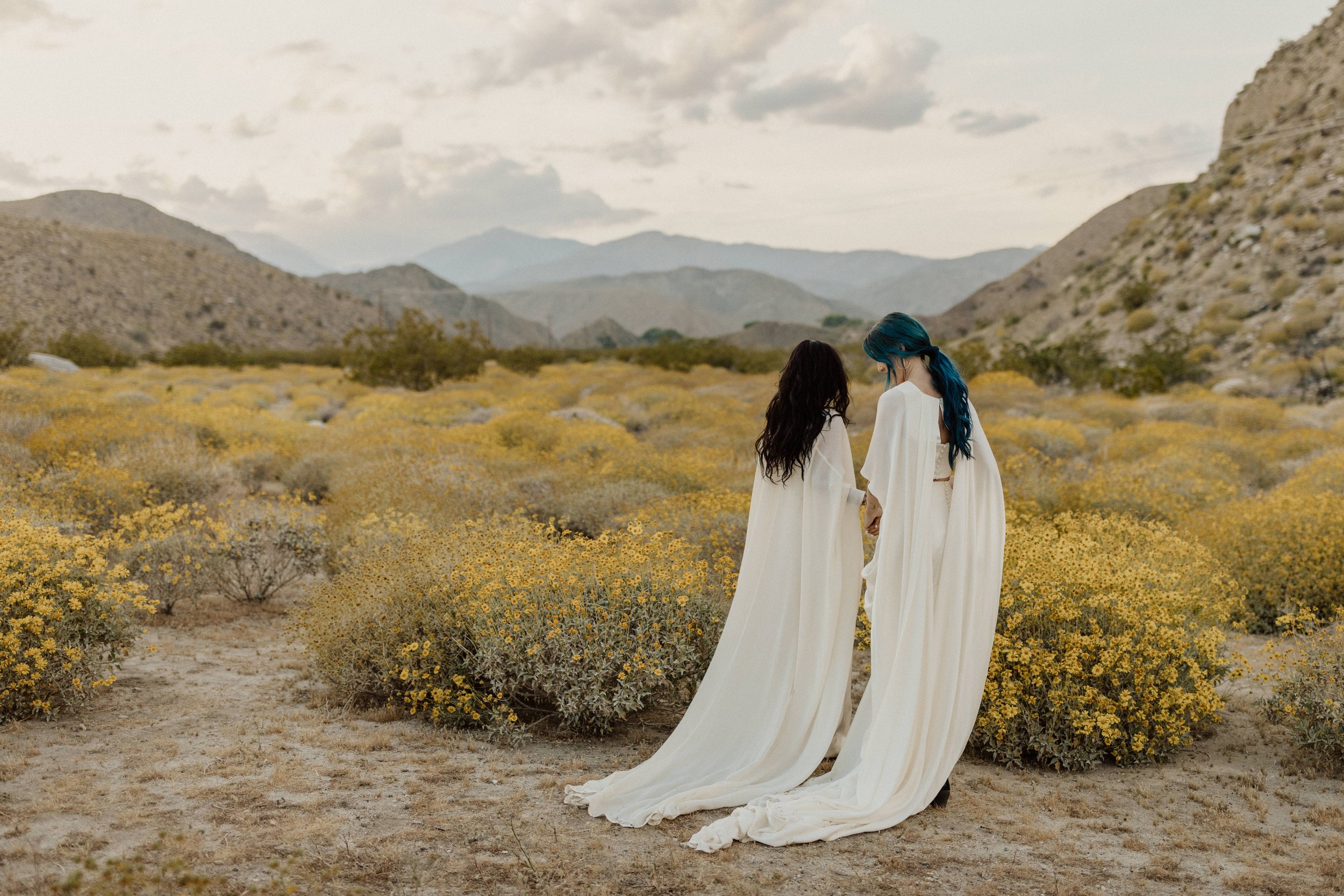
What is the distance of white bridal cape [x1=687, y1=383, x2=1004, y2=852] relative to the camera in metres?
3.60

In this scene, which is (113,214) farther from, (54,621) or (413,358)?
(54,621)

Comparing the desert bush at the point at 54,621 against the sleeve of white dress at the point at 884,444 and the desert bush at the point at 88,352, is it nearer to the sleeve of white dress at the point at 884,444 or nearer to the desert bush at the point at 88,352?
the sleeve of white dress at the point at 884,444

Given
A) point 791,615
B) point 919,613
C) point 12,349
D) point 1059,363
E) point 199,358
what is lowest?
point 791,615

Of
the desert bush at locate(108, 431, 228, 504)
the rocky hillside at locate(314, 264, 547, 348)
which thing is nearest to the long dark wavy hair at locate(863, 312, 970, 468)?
the desert bush at locate(108, 431, 228, 504)

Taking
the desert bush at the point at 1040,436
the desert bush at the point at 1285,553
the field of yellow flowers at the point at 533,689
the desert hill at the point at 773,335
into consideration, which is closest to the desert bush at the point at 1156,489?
the field of yellow flowers at the point at 533,689

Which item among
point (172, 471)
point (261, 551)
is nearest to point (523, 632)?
point (261, 551)

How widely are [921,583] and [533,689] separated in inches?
82.7

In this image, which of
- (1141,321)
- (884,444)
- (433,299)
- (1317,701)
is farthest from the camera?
(433,299)

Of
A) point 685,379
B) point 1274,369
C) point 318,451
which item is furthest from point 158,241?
point 1274,369

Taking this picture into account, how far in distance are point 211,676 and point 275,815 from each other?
8.41 ft

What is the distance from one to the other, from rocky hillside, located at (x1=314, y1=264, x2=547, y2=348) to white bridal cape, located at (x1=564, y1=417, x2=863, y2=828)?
102 meters

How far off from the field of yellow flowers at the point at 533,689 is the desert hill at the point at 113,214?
346ft

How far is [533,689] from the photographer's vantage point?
465 centimetres

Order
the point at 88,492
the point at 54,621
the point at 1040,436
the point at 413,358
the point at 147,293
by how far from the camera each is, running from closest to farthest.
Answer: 1. the point at 54,621
2. the point at 88,492
3. the point at 1040,436
4. the point at 413,358
5. the point at 147,293
